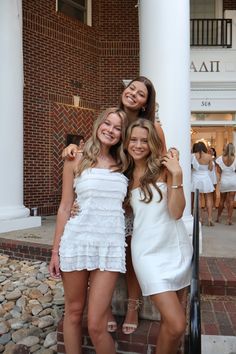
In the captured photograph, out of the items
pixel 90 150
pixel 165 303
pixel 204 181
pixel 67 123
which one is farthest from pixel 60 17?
pixel 165 303

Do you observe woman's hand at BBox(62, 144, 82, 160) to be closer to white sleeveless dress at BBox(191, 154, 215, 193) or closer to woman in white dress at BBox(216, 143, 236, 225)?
white sleeveless dress at BBox(191, 154, 215, 193)

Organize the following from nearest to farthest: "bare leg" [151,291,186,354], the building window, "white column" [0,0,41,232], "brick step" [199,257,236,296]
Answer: "bare leg" [151,291,186,354] → "brick step" [199,257,236,296] → "white column" [0,0,41,232] → the building window

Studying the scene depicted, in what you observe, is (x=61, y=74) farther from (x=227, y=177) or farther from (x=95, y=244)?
(x=95, y=244)

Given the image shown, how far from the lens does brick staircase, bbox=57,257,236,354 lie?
8.66 ft

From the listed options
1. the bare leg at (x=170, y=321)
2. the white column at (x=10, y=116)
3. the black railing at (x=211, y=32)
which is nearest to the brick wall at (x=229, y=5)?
the black railing at (x=211, y=32)

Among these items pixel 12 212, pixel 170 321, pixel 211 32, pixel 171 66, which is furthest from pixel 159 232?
pixel 211 32

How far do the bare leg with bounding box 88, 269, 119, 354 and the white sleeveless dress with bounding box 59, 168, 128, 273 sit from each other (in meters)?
0.06

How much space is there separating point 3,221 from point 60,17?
546 cm

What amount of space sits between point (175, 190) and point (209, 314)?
173 cm

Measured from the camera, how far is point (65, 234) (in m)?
2.29

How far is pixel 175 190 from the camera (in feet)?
7.22

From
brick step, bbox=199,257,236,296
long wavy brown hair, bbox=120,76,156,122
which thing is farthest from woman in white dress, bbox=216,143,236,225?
long wavy brown hair, bbox=120,76,156,122

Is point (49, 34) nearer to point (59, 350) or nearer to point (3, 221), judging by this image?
point (3, 221)

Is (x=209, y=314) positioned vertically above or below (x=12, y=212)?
below
